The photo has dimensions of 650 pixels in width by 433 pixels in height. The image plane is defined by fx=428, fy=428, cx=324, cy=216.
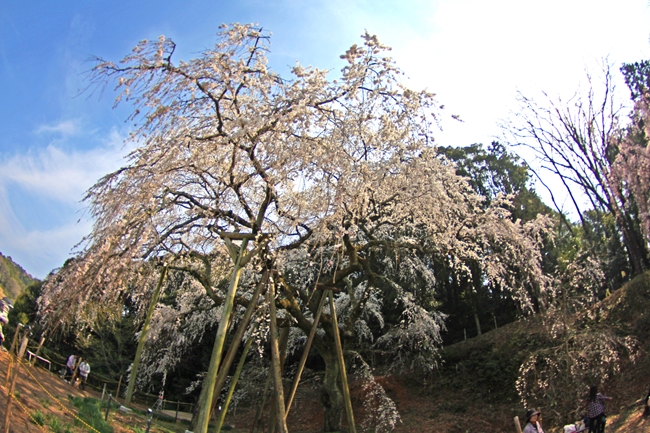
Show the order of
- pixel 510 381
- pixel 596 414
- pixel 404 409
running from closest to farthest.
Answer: pixel 596 414
pixel 510 381
pixel 404 409

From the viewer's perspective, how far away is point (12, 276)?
39.1 m

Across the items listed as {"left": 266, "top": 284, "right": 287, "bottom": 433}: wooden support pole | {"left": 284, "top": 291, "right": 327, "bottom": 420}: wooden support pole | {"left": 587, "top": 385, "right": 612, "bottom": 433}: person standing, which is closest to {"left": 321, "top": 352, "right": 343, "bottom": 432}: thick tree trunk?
{"left": 284, "top": 291, "right": 327, "bottom": 420}: wooden support pole

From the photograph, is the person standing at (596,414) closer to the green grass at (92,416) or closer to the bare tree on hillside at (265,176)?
the bare tree on hillside at (265,176)

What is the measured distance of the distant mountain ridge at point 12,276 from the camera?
34681 millimetres

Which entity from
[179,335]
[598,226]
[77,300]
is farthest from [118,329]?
[598,226]

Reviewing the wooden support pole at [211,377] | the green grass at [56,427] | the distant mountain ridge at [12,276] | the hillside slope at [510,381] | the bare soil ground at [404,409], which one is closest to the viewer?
the wooden support pole at [211,377]

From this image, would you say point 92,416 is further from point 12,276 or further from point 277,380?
point 12,276

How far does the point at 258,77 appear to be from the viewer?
20.0ft

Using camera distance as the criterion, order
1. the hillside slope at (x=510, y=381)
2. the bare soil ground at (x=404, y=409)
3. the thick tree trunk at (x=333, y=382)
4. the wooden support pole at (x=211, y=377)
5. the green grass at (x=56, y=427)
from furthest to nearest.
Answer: the hillside slope at (x=510, y=381) → the thick tree trunk at (x=333, y=382) → the bare soil ground at (x=404, y=409) → the green grass at (x=56, y=427) → the wooden support pole at (x=211, y=377)

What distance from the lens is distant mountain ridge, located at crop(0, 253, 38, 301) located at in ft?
114

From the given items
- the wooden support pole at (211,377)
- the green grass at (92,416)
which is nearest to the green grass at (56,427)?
the green grass at (92,416)

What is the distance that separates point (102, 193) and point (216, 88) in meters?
2.03

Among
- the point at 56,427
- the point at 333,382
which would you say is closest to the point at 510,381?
the point at 333,382

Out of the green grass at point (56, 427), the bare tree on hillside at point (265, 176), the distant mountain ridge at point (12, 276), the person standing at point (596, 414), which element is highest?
the distant mountain ridge at point (12, 276)
